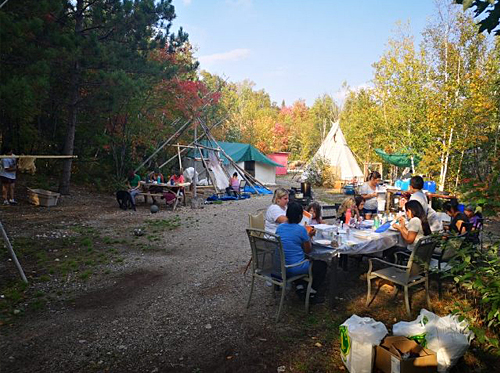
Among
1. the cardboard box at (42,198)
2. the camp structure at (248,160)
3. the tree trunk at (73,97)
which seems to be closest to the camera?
the cardboard box at (42,198)

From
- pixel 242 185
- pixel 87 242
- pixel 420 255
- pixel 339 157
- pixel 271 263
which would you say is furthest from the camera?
pixel 339 157

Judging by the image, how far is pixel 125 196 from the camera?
12078 millimetres

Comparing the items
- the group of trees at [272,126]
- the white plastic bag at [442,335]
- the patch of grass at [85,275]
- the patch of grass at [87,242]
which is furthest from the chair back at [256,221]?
the group of trees at [272,126]

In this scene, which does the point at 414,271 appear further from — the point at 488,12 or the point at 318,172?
the point at 318,172

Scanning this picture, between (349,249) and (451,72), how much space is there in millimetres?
12007

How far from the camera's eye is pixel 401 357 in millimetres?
2814

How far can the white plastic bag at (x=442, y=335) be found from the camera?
2.96m

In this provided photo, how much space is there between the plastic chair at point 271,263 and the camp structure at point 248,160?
1567 cm

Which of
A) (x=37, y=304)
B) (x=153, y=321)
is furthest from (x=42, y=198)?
(x=153, y=321)

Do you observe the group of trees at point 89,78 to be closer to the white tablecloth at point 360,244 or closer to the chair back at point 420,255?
the white tablecloth at point 360,244

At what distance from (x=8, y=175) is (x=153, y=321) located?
8.91 m

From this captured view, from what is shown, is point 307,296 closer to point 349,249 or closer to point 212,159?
point 349,249

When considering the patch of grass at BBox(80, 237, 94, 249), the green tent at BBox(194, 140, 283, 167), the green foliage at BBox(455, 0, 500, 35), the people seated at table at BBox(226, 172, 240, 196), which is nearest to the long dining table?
the green foliage at BBox(455, 0, 500, 35)

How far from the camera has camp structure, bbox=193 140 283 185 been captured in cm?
2109
